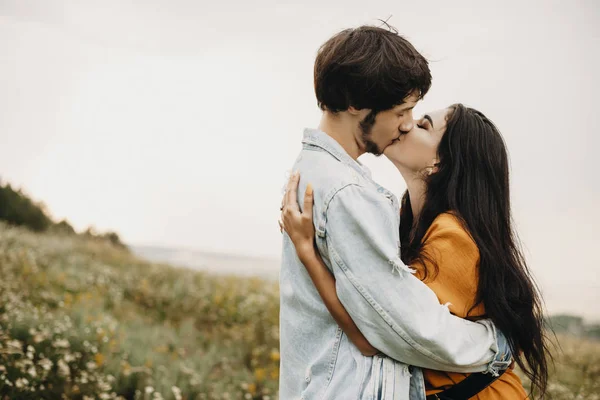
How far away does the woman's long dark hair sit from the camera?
9.53ft

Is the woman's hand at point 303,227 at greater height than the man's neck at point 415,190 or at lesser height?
lesser

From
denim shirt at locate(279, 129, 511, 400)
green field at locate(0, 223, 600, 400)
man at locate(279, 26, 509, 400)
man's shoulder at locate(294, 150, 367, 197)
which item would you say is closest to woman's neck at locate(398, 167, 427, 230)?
man at locate(279, 26, 509, 400)

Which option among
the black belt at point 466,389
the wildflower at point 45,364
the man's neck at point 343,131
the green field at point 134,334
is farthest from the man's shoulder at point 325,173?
the wildflower at point 45,364

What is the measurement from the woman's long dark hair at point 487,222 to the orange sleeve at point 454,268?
0.04m

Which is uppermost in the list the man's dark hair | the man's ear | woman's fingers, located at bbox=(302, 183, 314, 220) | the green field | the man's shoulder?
the man's dark hair

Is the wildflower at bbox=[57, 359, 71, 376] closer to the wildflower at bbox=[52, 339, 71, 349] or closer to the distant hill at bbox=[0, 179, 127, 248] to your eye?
the wildflower at bbox=[52, 339, 71, 349]

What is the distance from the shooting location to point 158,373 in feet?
19.2

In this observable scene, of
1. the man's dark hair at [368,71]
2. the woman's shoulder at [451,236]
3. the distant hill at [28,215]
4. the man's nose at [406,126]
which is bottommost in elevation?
the distant hill at [28,215]

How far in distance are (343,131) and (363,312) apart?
88 cm

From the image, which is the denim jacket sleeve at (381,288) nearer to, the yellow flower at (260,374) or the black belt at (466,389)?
the black belt at (466,389)

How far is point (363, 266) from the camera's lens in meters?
2.44

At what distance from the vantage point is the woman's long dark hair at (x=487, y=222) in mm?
2905

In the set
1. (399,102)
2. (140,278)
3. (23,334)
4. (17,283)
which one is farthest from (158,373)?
(399,102)

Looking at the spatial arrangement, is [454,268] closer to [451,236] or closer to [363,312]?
[451,236]
